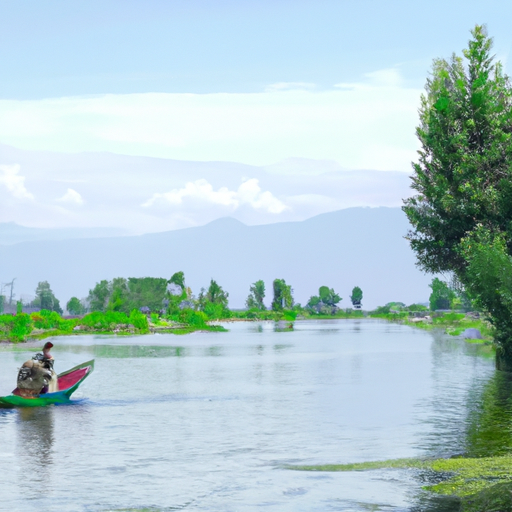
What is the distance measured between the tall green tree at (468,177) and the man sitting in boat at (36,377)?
22.5 meters

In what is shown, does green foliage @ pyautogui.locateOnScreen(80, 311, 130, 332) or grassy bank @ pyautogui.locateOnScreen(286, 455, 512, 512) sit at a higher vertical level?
green foliage @ pyautogui.locateOnScreen(80, 311, 130, 332)

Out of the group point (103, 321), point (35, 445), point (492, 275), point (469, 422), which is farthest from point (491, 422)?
Result: point (103, 321)

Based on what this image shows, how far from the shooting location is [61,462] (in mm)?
22438

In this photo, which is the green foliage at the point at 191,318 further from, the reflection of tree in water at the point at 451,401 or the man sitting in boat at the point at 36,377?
the man sitting in boat at the point at 36,377

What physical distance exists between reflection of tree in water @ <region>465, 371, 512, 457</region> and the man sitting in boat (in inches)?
705

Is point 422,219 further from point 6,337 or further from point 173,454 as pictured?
point 6,337

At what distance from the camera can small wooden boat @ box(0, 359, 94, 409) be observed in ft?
110

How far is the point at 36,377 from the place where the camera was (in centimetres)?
3453

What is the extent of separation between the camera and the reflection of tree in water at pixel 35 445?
20609mm

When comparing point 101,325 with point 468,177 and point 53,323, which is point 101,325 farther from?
point 468,177

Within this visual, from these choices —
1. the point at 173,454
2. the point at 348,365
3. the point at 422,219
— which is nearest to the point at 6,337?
the point at 348,365

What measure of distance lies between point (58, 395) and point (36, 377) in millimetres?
1382

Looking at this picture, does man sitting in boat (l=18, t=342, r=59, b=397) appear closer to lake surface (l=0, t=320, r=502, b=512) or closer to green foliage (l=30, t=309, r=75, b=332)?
lake surface (l=0, t=320, r=502, b=512)

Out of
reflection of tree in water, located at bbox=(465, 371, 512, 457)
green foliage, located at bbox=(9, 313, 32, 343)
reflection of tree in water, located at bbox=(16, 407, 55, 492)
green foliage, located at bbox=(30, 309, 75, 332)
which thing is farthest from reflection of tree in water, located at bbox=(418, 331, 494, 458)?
green foliage, located at bbox=(30, 309, 75, 332)
